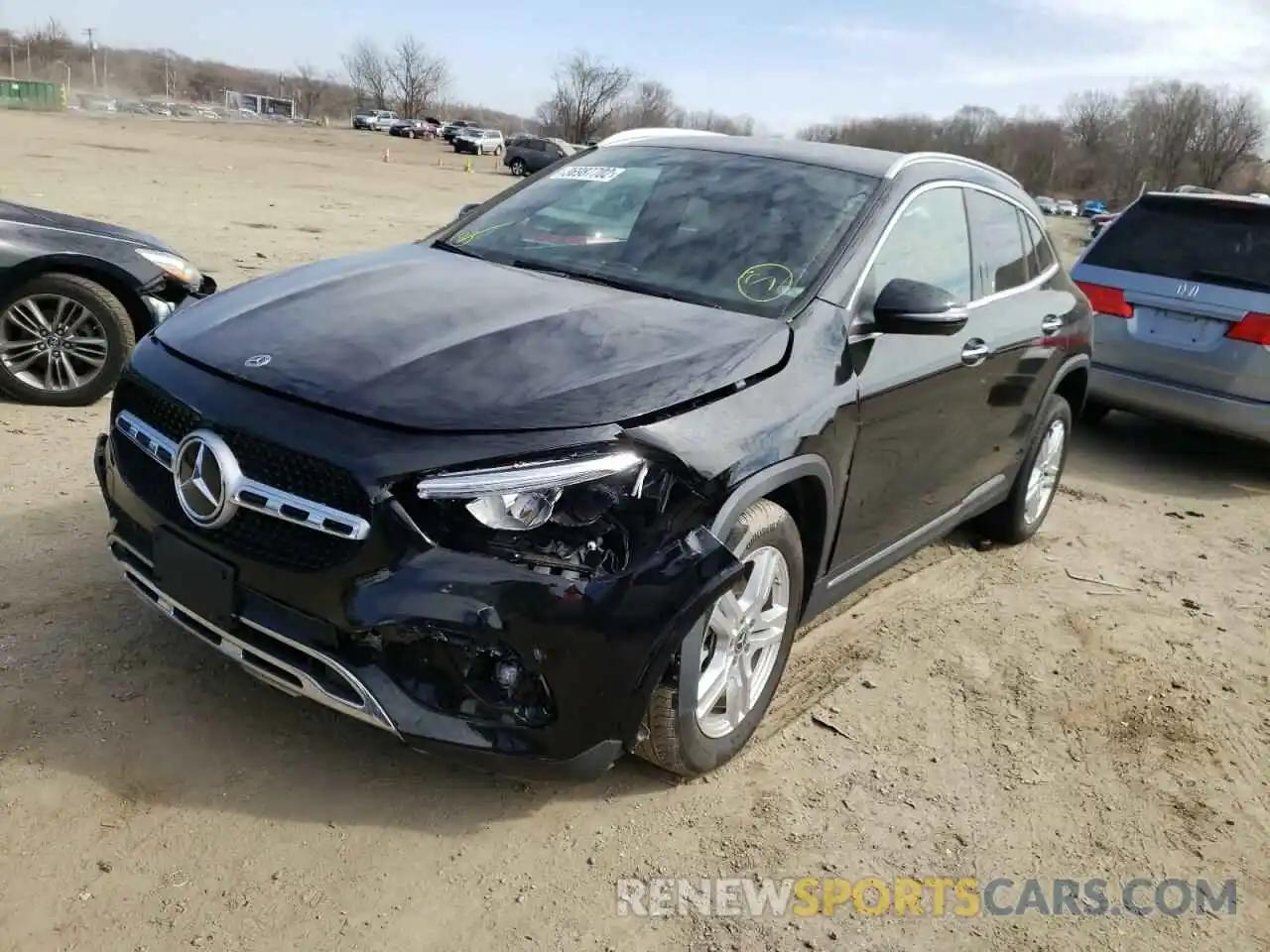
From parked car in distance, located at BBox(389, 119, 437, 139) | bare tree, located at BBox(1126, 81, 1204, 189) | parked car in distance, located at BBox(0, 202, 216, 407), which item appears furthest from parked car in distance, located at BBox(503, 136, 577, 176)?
bare tree, located at BBox(1126, 81, 1204, 189)

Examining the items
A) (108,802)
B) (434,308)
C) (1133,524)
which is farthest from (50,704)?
(1133,524)

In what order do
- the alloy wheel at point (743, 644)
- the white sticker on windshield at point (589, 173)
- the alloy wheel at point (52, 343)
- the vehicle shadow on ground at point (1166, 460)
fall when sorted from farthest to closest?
the vehicle shadow on ground at point (1166, 460)
the alloy wheel at point (52, 343)
the white sticker on windshield at point (589, 173)
the alloy wheel at point (743, 644)

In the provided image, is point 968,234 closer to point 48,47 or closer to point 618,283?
point 618,283

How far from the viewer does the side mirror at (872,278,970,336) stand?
3289mm

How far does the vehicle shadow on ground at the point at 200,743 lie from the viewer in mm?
2803

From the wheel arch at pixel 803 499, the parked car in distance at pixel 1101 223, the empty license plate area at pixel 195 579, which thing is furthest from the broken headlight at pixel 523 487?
the parked car in distance at pixel 1101 223

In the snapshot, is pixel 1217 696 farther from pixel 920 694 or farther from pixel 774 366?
pixel 774 366

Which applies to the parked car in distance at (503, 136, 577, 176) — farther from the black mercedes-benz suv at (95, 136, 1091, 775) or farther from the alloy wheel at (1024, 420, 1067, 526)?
the black mercedes-benz suv at (95, 136, 1091, 775)

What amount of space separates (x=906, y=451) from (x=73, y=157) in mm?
25401

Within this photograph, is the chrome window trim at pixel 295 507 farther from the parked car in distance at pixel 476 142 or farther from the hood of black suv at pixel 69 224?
the parked car in distance at pixel 476 142

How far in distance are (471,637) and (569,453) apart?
1.58 feet

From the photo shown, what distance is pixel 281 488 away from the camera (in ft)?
8.25

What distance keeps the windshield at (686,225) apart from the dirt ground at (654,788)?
1.45 m

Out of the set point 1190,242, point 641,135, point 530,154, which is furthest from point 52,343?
point 530,154
